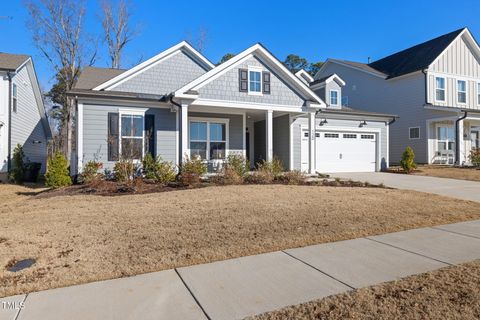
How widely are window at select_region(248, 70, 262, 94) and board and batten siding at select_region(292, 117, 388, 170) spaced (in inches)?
121

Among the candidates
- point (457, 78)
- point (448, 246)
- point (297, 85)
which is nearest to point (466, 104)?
point (457, 78)

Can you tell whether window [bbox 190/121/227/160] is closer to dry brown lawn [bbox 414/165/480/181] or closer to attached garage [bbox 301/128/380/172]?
attached garage [bbox 301/128/380/172]

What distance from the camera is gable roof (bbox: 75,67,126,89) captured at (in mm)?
16594

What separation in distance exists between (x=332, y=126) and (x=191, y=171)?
29.0 feet

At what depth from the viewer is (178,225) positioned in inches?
236

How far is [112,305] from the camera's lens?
3.15 m

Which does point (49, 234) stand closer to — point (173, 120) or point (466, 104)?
point (173, 120)

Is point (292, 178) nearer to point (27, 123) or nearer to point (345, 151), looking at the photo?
point (345, 151)

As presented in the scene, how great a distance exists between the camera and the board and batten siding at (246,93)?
1363cm

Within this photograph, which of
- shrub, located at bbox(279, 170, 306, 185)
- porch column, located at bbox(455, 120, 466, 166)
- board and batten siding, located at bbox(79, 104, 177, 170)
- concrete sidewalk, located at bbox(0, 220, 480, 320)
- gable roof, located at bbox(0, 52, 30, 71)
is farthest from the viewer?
porch column, located at bbox(455, 120, 466, 166)

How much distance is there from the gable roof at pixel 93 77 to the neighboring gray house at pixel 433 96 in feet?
→ 60.4

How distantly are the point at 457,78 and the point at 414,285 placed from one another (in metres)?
24.4

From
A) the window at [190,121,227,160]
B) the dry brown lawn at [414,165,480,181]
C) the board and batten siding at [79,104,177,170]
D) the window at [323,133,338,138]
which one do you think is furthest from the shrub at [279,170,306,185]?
the dry brown lawn at [414,165,480,181]

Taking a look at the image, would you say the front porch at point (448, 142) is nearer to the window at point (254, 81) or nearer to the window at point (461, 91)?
the window at point (461, 91)
